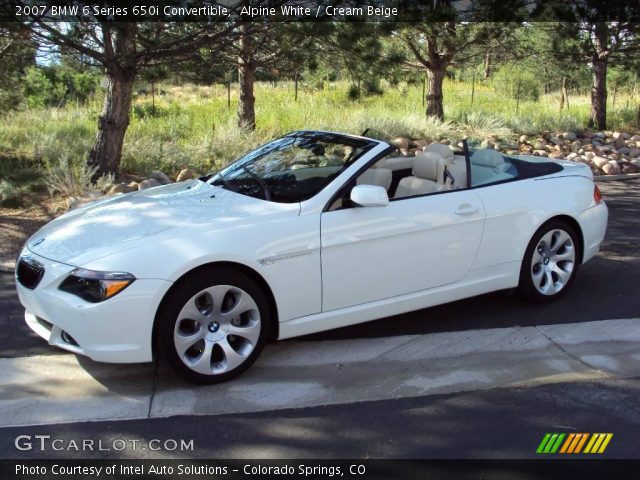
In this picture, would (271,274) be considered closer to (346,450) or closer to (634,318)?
(346,450)

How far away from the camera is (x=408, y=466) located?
11.0ft

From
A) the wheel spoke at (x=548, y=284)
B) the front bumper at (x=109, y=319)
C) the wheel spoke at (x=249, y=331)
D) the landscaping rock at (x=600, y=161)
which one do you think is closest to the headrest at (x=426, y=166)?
the wheel spoke at (x=548, y=284)

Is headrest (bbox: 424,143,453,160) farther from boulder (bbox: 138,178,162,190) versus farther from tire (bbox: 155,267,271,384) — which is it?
boulder (bbox: 138,178,162,190)

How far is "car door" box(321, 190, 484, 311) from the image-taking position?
4453mm

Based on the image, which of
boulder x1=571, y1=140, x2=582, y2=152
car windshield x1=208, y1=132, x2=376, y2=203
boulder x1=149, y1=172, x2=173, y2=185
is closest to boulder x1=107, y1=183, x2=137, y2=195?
boulder x1=149, y1=172, x2=173, y2=185

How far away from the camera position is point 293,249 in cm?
427

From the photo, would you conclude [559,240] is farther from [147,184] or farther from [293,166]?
[147,184]

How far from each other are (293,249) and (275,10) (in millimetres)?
5949

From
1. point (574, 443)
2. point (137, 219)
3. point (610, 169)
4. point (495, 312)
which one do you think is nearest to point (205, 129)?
point (610, 169)

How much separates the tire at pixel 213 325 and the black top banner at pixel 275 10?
187 inches

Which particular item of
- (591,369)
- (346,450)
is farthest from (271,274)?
(591,369)

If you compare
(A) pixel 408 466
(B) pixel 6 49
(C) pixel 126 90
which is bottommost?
(A) pixel 408 466

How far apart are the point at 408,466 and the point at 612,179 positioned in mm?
9661

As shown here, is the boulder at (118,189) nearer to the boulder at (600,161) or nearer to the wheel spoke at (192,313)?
the wheel spoke at (192,313)
